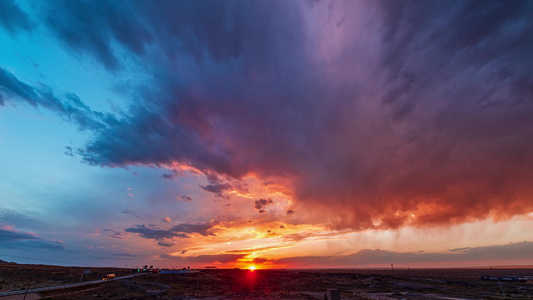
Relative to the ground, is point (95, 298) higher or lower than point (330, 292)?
lower

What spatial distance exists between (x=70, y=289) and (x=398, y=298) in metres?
91.0

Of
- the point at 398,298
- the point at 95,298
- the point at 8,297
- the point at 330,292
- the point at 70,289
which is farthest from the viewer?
the point at 70,289

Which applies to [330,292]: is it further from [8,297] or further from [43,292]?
[43,292]

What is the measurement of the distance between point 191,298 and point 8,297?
3880cm

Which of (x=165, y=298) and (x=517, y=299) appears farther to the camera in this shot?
(x=165, y=298)

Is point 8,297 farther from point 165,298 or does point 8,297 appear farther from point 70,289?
point 165,298

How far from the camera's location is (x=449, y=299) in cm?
5644

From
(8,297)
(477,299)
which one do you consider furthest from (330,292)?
(8,297)

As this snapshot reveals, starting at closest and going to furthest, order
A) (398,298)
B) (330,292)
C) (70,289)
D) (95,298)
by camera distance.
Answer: (330,292)
(95,298)
(398,298)
(70,289)

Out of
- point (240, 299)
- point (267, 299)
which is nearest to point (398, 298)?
point (267, 299)

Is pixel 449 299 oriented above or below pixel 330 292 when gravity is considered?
below

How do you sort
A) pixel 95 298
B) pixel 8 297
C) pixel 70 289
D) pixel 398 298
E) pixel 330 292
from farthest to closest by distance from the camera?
pixel 70 289 → pixel 398 298 → pixel 95 298 → pixel 8 297 → pixel 330 292

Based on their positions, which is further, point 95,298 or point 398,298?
Answer: point 398,298

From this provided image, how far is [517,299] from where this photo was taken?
52438 mm
